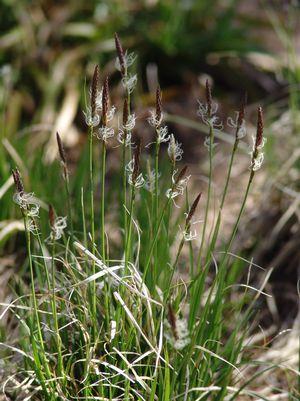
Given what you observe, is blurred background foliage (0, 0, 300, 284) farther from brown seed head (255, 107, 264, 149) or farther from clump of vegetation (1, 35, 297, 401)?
brown seed head (255, 107, 264, 149)

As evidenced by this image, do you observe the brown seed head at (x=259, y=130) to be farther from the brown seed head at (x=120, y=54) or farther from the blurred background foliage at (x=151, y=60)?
the blurred background foliage at (x=151, y=60)

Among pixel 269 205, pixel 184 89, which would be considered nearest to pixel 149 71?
pixel 184 89

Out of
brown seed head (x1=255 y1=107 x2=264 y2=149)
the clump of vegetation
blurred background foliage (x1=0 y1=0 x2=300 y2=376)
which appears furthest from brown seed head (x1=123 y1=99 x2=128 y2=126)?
blurred background foliage (x1=0 y1=0 x2=300 y2=376)

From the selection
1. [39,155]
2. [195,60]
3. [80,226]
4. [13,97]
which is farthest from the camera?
[195,60]

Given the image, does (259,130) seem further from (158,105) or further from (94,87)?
(94,87)

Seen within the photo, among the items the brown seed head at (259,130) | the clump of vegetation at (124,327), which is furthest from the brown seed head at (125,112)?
the brown seed head at (259,130)

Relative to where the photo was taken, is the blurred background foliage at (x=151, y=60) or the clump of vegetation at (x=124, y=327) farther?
the blurred background foliage at (x=151, y=60)

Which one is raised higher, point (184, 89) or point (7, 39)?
point (7, 39)

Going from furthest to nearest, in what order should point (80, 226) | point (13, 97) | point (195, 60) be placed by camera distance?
1. point (195, 60)
2. point (13, 97)
3. point (80, 226)

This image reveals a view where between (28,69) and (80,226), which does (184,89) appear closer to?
(28,69)

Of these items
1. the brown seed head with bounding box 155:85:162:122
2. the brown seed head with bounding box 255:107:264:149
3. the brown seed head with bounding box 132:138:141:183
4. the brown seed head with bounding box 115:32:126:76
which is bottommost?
the brown seed head with bounding box 132:138:141:183

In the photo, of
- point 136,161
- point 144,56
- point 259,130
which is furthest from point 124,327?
point 144,56
